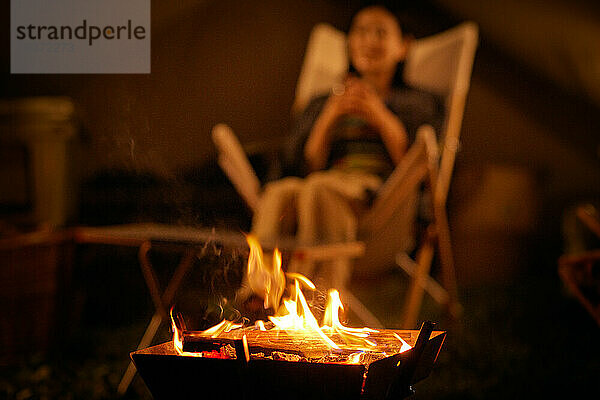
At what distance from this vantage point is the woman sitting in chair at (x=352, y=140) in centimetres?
250

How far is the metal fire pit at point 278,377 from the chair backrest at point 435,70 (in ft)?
4.70

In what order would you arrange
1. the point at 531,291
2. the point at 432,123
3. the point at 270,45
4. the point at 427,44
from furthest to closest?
1. the point at 270,45
2. the point at 531,291
3. the point at 427,44
4. the point at 432,123

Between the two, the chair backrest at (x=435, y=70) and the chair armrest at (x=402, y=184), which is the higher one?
the chair backrest at (x=435, y=70)

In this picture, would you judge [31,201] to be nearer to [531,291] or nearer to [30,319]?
[30,319]

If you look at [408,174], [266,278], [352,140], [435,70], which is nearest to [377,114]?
[352,140]

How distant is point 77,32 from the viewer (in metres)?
2.59

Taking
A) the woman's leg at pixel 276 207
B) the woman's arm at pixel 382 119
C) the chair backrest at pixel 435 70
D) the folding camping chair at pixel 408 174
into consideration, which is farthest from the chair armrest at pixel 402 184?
the woman's arm at pixel 382 119

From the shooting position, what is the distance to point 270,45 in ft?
14.0

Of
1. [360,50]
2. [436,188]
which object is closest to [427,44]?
[360,50]

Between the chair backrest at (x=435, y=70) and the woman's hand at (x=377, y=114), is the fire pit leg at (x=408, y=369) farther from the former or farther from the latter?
the woman's hand at (x=377, y=114)

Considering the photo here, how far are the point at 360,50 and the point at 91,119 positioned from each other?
1.52 metres

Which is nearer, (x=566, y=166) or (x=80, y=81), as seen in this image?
(x=80, y=81)

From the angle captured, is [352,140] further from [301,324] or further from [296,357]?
[296,357]

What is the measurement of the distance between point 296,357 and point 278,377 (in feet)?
0.33
